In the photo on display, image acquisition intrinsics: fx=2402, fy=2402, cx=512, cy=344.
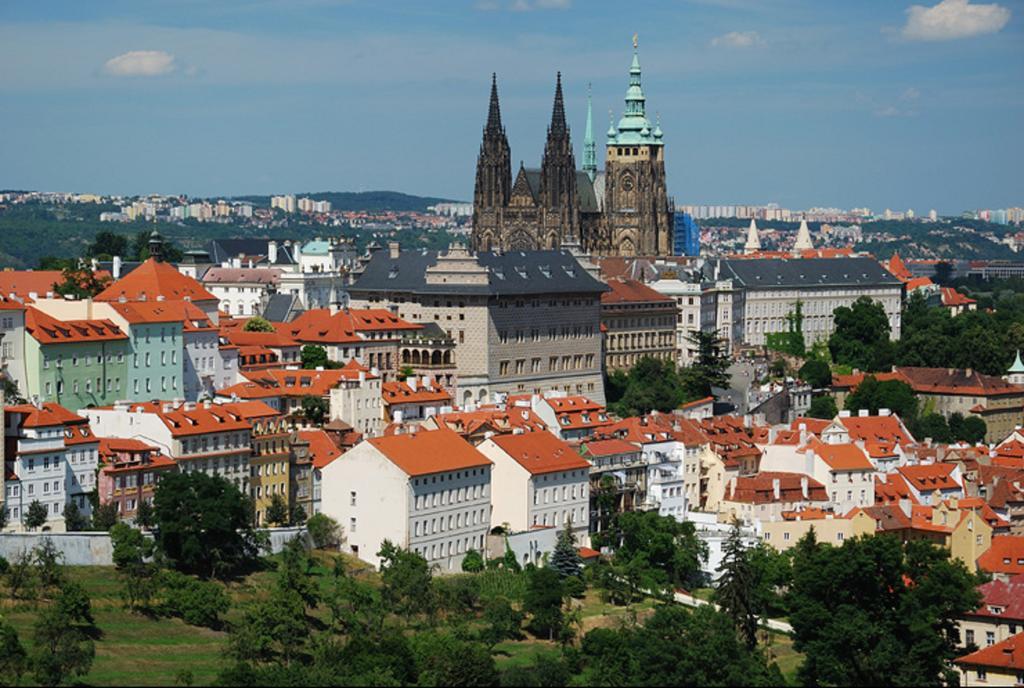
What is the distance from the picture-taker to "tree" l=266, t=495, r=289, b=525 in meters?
84.0

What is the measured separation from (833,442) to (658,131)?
8040 cm

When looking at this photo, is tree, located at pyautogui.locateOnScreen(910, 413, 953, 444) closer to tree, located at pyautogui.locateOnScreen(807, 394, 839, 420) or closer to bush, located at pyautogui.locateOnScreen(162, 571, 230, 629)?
tree, located at pyautogui.locateOnScreen(807, 394, 839, 420)

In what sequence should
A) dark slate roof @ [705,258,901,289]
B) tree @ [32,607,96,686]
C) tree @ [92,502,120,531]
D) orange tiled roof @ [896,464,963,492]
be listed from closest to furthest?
tree @ [32,607,96,686] < tree @ [92,502,120,531] < orange tiled roof @ [896,464,963,492] < dark slate roof @ [705,258,901,289]

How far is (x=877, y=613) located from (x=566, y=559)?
12992 mm

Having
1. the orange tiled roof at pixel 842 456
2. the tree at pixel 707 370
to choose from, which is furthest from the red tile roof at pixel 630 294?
the orange tiled roof at pixel 842 456

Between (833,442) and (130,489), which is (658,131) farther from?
(130,489)

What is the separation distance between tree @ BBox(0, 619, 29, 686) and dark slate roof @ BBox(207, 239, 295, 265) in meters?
87.6

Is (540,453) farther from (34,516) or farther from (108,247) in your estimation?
(108,247)

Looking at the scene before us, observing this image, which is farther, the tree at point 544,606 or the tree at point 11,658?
the tree at point 544,606

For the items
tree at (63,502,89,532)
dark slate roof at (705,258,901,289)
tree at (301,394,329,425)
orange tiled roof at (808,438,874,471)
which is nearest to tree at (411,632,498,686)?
tree at (63,502,89,532)

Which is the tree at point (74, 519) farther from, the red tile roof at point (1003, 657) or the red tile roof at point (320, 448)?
the red tile roof at point (1003, 657)

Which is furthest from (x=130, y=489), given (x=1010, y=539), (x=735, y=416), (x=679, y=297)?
(x=679, y=297)

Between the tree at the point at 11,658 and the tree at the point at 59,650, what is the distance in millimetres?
359

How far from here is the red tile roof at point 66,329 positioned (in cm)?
9100
